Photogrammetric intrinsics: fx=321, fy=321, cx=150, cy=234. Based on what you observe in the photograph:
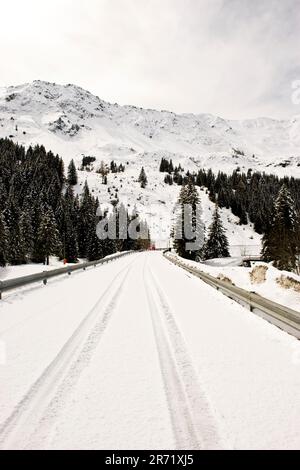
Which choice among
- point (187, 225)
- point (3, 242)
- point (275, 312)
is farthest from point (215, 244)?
point (275, 312)

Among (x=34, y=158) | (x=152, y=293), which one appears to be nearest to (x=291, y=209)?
(x=152, y=293)

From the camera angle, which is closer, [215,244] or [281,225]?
[281,225]

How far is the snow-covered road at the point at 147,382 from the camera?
9.95 feet

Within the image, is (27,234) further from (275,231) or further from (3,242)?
(275,231)

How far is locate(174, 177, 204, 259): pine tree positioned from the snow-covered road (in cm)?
3722

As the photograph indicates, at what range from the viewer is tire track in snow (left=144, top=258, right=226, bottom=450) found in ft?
9.70

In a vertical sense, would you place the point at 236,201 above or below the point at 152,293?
above

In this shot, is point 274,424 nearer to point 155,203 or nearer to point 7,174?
point 7,174

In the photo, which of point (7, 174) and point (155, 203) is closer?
point (7, 174)

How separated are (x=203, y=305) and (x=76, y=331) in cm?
464

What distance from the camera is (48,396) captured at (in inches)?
→ 150

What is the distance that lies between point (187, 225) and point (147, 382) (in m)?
41.5

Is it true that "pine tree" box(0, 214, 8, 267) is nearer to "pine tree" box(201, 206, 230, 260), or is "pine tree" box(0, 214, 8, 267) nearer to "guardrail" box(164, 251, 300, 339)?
"pine tree" box(201, 206, 230, 260)

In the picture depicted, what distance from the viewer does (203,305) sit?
10094 millimetres
